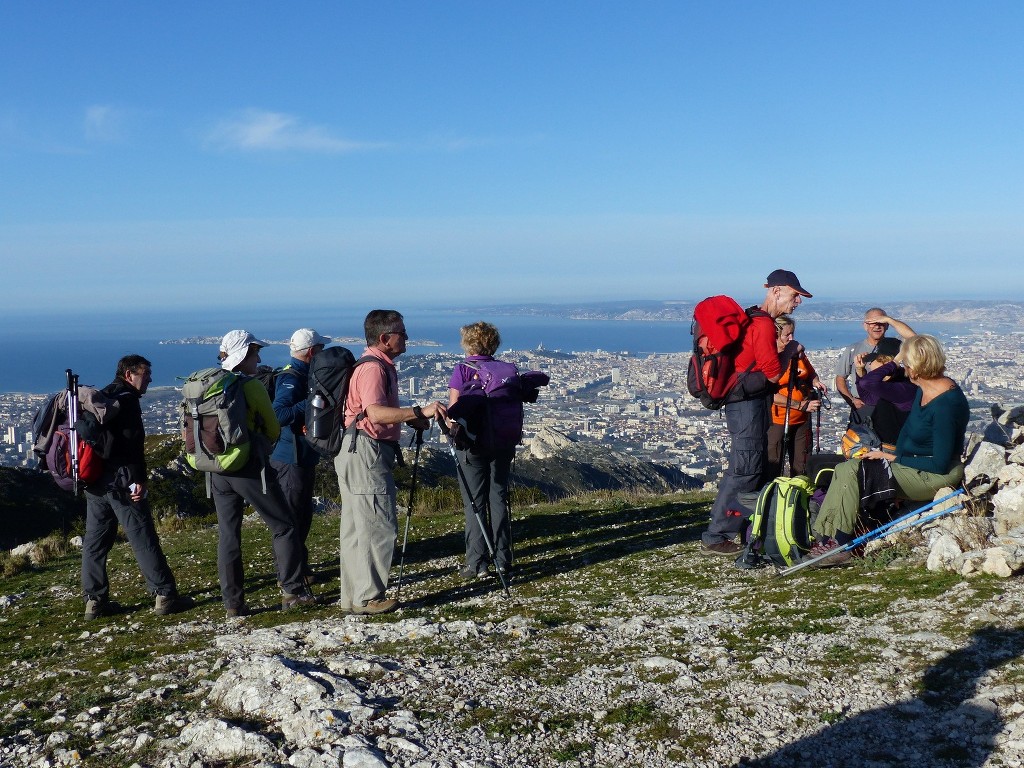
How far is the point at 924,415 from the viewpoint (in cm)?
686

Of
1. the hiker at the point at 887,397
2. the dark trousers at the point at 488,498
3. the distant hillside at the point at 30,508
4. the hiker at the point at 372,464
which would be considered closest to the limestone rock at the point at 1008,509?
the hiker at the point at 887,397

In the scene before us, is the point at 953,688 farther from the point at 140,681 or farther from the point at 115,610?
the point at 115,610

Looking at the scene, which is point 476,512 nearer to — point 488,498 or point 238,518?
point 488,498

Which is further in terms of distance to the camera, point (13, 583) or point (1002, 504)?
point (13, 583)

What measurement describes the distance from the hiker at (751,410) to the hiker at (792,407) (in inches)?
19.2

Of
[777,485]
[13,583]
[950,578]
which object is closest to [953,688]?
[950,578]

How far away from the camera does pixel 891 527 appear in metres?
6.89

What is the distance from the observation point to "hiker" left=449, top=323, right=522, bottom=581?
759cm

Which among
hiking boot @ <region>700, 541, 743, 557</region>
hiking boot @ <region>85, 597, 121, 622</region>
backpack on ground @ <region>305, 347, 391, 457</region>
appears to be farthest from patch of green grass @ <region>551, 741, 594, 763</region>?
hiking boot @ <region>85, 597, 121, 622</region>

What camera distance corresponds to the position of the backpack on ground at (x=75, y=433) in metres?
7.14

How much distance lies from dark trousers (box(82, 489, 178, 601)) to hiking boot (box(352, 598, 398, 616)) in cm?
196

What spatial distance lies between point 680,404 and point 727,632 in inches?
1480

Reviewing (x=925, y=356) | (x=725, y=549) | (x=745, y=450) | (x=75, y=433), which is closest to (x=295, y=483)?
(x=75, y=433)

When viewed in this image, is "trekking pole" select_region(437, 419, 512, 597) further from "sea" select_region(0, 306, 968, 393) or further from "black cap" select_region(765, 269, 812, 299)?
"sea" select_region(0, 306, 968, 393)
